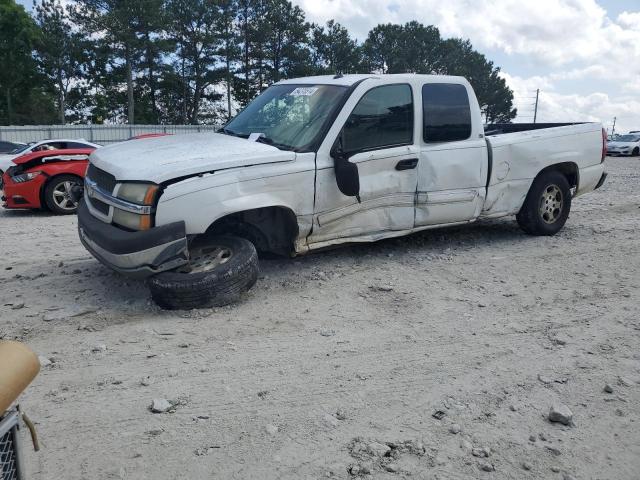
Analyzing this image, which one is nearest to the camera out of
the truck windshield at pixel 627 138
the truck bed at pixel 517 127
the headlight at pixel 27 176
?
the truck bed at pixel 517 127

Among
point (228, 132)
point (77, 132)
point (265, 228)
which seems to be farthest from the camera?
point (77, 132)

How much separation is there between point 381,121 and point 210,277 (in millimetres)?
2296

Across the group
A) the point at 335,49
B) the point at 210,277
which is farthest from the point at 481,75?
the point at 210,277

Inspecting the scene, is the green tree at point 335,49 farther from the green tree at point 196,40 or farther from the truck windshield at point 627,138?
the truck windshield at point 627,138

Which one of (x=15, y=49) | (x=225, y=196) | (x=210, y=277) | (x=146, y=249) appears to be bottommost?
(x=210, y=277)

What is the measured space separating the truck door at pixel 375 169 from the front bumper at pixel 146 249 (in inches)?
52.6

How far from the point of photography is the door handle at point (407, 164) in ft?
18.7

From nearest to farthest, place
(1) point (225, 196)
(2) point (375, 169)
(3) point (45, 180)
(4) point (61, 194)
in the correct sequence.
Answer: (1) point (225, 196) < (2) point (375, 169) < (3) point (45, 180) < (4) point (61, 194)

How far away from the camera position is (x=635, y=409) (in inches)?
130

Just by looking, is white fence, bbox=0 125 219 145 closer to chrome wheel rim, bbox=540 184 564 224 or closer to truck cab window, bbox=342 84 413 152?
chrome wheel rim, bbox=540 184 564 224

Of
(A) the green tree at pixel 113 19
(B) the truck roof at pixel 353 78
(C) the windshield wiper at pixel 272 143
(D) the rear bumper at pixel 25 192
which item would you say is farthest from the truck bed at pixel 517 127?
(A) the green tree at pixel 113 19

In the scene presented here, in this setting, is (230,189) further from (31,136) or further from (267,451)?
(31,136)

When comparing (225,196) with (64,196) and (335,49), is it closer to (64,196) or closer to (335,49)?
(64,196)

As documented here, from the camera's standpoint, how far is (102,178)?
494 centimetres
